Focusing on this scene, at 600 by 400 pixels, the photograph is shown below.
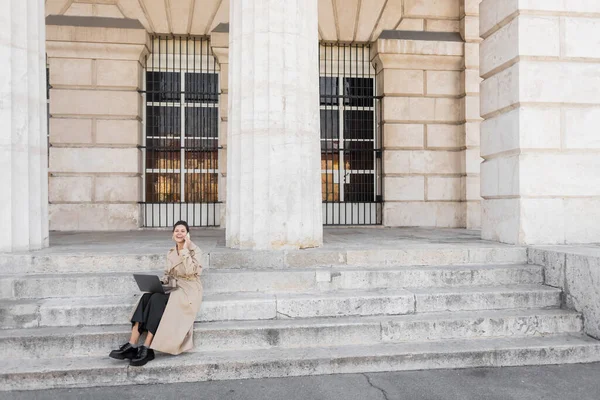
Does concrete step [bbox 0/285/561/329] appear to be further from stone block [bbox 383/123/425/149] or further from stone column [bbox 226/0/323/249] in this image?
stone block [bbox 383/123/425/149]

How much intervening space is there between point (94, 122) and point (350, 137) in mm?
7159

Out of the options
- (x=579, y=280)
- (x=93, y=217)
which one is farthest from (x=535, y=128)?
(x=93, y=217)

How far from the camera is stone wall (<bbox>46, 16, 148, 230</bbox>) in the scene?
1120cm

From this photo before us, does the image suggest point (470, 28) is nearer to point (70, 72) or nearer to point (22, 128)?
point (70, 72)

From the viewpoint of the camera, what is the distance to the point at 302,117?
6812mm

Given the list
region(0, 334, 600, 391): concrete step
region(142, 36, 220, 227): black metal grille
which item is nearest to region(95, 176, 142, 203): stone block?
region(142, 36, 220, 227): black metal grille

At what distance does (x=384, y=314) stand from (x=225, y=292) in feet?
6.96

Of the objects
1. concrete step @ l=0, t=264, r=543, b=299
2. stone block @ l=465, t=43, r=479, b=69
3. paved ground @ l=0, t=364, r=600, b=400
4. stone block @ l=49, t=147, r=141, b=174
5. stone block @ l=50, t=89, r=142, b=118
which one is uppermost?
stone block @ l=465, t=43, r=479, b=69

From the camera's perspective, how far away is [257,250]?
655 centimetres

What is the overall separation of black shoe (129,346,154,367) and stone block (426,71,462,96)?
10607 millimetres

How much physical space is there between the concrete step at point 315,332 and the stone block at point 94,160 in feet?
23.5

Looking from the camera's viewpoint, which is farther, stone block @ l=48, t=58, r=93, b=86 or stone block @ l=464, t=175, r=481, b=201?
stone block @ l=464, t=175, r=481, b=201

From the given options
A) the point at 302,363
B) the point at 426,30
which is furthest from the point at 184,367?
the point at 426,30

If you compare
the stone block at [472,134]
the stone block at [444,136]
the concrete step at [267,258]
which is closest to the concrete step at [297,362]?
the concrete step at [267,258]
